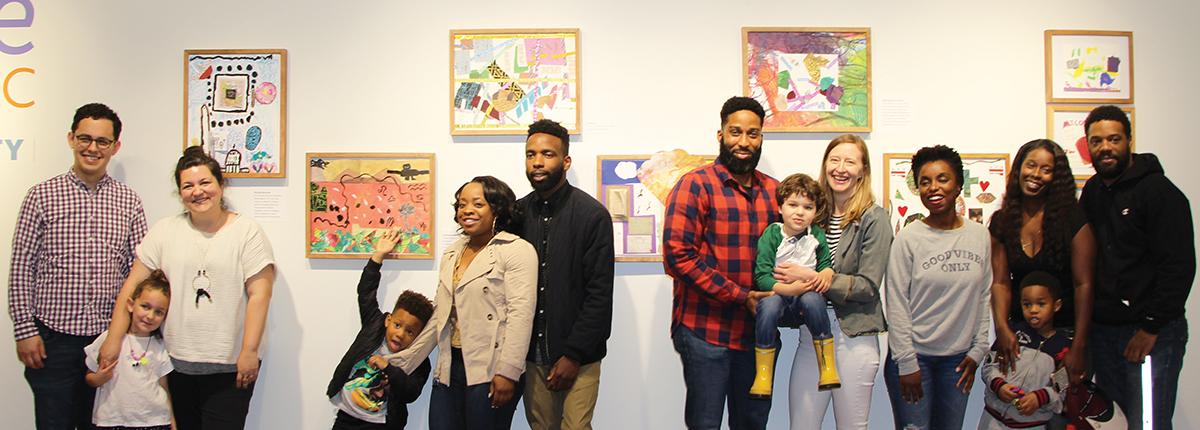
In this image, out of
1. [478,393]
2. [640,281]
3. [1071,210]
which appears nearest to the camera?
[478,393]

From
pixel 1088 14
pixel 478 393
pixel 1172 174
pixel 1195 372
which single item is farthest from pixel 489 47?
pixel 1195 372

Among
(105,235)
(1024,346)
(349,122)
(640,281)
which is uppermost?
(349,122)

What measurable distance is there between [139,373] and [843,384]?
2996 millimetres

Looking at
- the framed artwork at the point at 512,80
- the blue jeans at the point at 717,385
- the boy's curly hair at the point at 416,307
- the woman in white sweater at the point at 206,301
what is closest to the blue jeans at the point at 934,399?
the blue jeans at the point at 717,385

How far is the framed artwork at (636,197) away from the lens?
363 cm

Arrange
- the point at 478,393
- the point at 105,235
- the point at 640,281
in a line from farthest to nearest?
the point at 640,281 → the point at 105,235 → the point at 478,393

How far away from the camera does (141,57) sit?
3789mm

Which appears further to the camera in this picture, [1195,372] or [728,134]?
[1195,372]

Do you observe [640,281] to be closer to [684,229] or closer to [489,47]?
[684,229]

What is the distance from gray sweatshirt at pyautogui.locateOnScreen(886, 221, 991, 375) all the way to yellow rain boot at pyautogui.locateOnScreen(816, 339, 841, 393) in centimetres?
31

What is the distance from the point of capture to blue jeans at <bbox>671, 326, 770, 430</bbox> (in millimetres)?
2881

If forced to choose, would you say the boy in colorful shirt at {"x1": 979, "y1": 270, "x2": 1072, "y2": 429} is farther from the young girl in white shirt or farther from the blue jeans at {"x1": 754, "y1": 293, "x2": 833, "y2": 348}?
the young girl in white shirt

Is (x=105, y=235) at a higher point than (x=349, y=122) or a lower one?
lower

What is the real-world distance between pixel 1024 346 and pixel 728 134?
1.57 m
